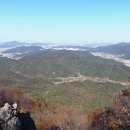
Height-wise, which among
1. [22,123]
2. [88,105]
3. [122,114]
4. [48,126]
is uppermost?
[122,114]

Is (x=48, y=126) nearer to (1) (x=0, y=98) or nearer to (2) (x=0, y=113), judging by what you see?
(2) (x=0, y=113)

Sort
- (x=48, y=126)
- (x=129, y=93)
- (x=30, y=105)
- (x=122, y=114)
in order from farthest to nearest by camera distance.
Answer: (x=30, y=105) → (x=48, y=126) → (x=129, y=93) → (x=122, y=114)

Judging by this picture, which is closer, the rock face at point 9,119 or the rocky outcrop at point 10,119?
the rock face at point 9,119

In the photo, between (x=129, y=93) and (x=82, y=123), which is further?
(x=82, y=123)

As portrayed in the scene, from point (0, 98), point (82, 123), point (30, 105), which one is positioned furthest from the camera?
point (30, 105)

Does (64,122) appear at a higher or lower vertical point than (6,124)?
lower

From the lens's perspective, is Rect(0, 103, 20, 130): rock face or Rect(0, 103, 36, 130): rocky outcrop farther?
Rect(0, 103, 36, 130): rocky outcrop

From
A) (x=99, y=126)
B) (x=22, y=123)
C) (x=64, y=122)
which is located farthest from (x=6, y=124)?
(x=99, y=126)

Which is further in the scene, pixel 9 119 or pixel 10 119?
pixel 10 119
